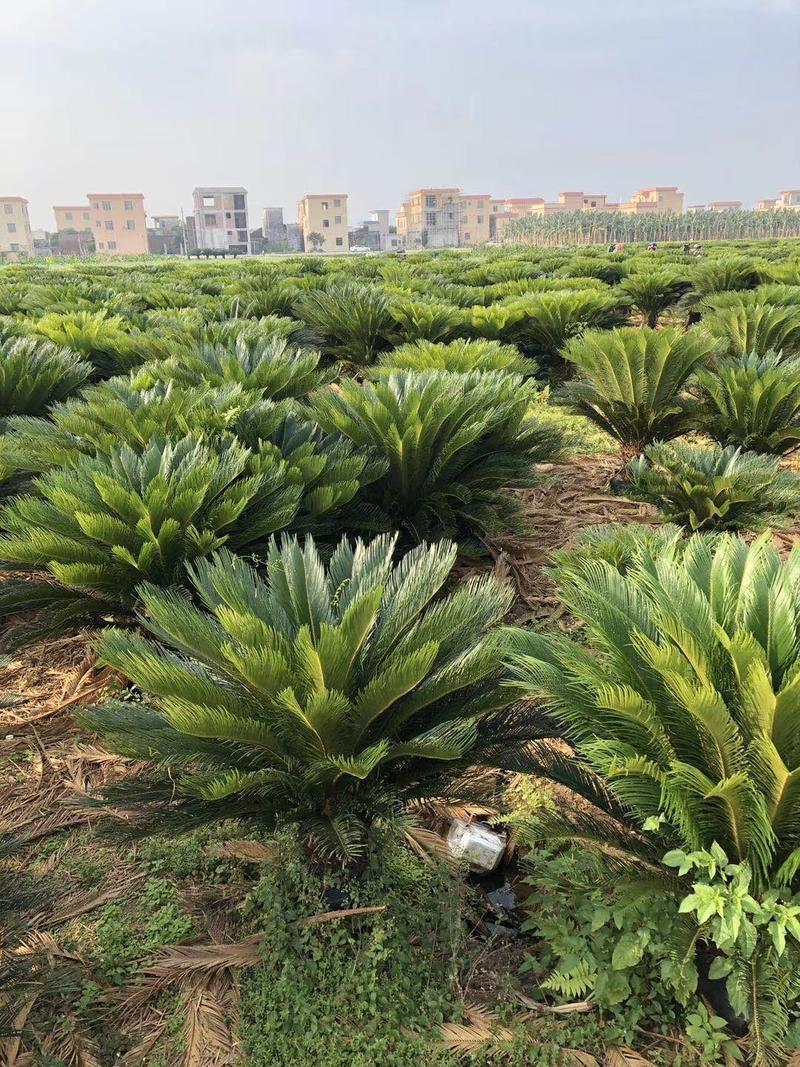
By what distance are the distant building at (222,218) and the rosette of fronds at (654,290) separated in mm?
94651

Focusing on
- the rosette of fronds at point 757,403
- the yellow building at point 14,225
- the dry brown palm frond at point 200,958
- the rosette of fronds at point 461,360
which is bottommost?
the dry brown palm frond at point 200,958

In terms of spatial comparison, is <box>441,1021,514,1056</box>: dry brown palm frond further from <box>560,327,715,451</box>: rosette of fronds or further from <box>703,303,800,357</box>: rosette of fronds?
<box>703,303,800,357</box>: rosette of fronds

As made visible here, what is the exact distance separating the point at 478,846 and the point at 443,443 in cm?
188

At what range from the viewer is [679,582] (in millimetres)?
1643

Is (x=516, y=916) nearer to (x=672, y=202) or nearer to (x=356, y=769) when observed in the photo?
(x=356, y=769)

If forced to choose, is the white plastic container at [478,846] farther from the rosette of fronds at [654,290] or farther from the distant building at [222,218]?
the distant building at [222,218]

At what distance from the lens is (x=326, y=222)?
9956 cm

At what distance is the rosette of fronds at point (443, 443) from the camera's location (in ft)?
10.7

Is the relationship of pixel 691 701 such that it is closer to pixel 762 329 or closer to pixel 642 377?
pixel 642 377

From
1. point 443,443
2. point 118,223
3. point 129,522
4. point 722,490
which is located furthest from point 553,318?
point 118,223

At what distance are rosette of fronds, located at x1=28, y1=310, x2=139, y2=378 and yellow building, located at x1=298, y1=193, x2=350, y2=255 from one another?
98918mm

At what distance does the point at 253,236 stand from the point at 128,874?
4710 inches

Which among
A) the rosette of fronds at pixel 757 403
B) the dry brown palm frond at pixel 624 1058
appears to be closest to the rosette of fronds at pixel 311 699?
the dry brown palm frond at pixel 624 1058

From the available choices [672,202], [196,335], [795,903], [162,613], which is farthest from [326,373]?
[672,202]
